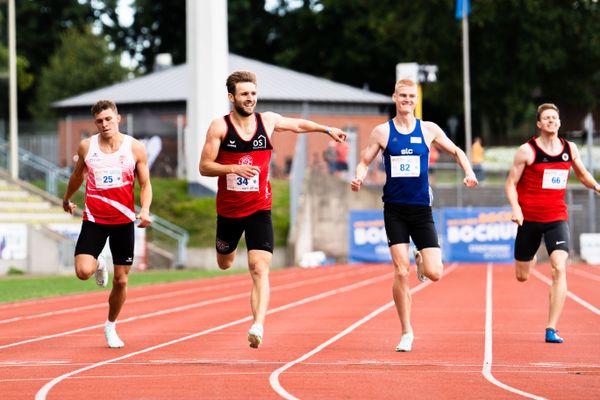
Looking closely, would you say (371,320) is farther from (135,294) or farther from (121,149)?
(135,294)

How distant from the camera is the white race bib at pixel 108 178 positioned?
12.3 meters

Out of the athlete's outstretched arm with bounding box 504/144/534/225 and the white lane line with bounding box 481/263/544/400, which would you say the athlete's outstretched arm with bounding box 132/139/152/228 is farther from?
the athlete's outstretched arm with bounding box 504/144/534/225

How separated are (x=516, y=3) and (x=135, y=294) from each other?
130 feet

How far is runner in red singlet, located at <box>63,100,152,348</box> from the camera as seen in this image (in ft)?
40.4

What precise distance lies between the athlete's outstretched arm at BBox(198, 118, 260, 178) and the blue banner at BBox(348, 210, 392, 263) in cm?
2723

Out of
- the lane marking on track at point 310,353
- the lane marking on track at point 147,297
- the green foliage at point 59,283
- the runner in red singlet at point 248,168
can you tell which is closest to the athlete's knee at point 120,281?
the runner in red singlet at point 248,168

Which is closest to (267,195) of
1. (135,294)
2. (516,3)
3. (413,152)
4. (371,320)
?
(413,152)

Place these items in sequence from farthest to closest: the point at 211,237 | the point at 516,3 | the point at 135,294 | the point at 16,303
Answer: the point at 516,3 → the point at 211,237 → the point at 135,294 → the point at 16,303

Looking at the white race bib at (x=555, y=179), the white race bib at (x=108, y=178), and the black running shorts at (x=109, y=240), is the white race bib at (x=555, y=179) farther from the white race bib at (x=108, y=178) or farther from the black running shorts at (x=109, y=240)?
the white race bib at (x=108, y=178)

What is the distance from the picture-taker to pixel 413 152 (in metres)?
12.3

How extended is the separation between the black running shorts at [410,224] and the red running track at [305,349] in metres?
0.95

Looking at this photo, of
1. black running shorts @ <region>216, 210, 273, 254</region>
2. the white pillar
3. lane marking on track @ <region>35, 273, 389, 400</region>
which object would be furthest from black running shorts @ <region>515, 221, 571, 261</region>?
the white pillar

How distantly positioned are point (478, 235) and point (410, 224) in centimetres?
2660

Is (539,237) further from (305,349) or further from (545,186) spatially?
(305,349)
